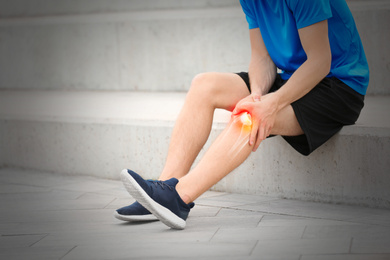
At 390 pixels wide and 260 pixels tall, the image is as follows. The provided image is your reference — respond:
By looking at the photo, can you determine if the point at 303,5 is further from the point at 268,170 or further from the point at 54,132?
the point at 54,132

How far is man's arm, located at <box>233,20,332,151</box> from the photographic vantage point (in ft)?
7.43

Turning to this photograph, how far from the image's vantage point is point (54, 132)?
11.2 feet

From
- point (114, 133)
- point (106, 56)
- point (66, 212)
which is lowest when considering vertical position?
point (66, 212)

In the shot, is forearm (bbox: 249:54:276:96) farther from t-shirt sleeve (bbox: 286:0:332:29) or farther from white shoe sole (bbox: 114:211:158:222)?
white shoe sole (bbox: 114:211:158:222)

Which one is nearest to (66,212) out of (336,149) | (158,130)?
(158,130)

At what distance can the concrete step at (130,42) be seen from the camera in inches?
157

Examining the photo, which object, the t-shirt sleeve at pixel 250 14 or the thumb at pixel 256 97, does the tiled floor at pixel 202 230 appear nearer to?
the thumb at pixel 256 97

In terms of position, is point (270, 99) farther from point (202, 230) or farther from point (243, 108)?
point (202, 230)

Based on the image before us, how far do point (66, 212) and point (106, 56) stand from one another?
2.08 meters

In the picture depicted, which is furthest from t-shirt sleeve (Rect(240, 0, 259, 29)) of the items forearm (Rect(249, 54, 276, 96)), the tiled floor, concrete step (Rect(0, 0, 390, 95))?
concrete step (Rect(0, 0, 390, 95))

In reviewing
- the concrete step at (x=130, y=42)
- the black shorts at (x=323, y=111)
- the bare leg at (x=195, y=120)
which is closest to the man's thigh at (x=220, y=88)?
the bare leg at (x=195, y=120)

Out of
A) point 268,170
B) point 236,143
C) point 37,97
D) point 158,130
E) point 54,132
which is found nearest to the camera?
point 236,143

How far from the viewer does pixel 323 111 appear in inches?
94.8

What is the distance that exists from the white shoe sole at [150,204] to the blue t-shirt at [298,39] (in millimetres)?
777
